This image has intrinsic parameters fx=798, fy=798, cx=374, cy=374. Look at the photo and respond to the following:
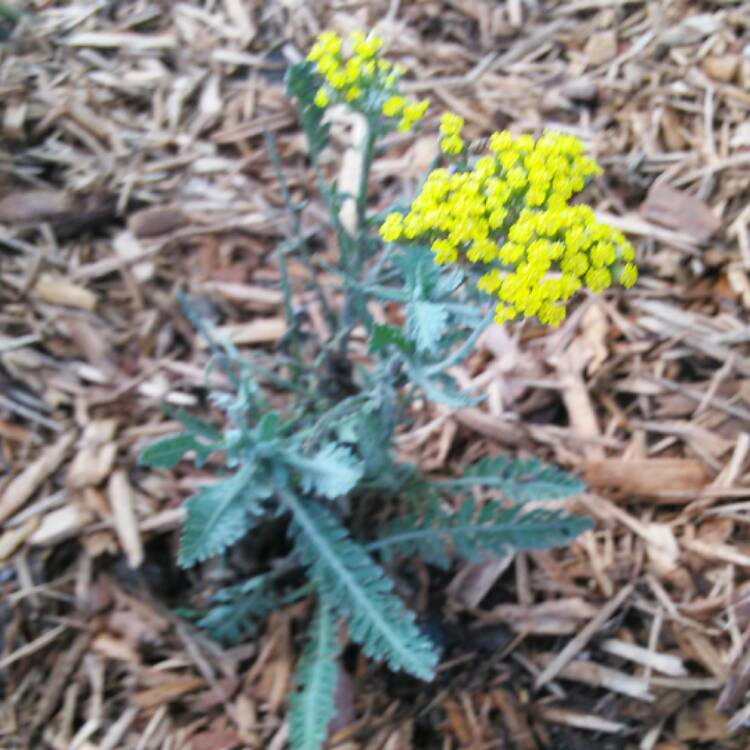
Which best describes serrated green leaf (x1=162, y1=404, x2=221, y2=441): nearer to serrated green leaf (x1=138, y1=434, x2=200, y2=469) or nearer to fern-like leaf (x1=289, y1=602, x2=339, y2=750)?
serrated green leaf (x1=138, y1=434, x2=200, y2=469)

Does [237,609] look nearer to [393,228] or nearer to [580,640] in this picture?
[580,640]

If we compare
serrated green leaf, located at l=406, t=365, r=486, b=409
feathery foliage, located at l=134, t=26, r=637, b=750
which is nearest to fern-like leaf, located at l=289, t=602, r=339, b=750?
feathery foliage, located at l=134, t=26, r=637, b=750

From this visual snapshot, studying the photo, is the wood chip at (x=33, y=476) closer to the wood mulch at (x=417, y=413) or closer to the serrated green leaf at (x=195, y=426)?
the wood mulch at (x=417, y=413)

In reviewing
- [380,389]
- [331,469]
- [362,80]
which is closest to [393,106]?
[362,80]

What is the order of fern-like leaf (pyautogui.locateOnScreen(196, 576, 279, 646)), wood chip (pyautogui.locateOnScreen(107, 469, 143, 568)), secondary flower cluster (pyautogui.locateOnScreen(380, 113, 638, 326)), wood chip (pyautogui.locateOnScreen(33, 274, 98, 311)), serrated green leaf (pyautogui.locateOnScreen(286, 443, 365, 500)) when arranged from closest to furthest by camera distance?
1. secondary flower cluster (pyautogui.locateOnScreen(380, 113, 638, 326))
2. serrated green leaf (pyautogui.locateOnScreen(286, 443, 365, 500))
3. fern-like leaf (pyautogui.locateOnScreen(196, 576, 279, 646))
4. wood chip (pyautogui.locateOnScreen(107, 469, 143, 568))
5. wood chip (pyautogui.locateOnScreen(33, 274, 98, 311))

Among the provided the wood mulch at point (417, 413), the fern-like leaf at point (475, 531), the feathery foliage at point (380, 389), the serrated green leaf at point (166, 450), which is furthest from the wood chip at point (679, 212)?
the serrated green leaf at point (166, 450)

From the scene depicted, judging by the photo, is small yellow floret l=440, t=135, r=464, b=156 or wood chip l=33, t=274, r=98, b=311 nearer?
small yellow floret l=440, t=135, r=464, b=156
